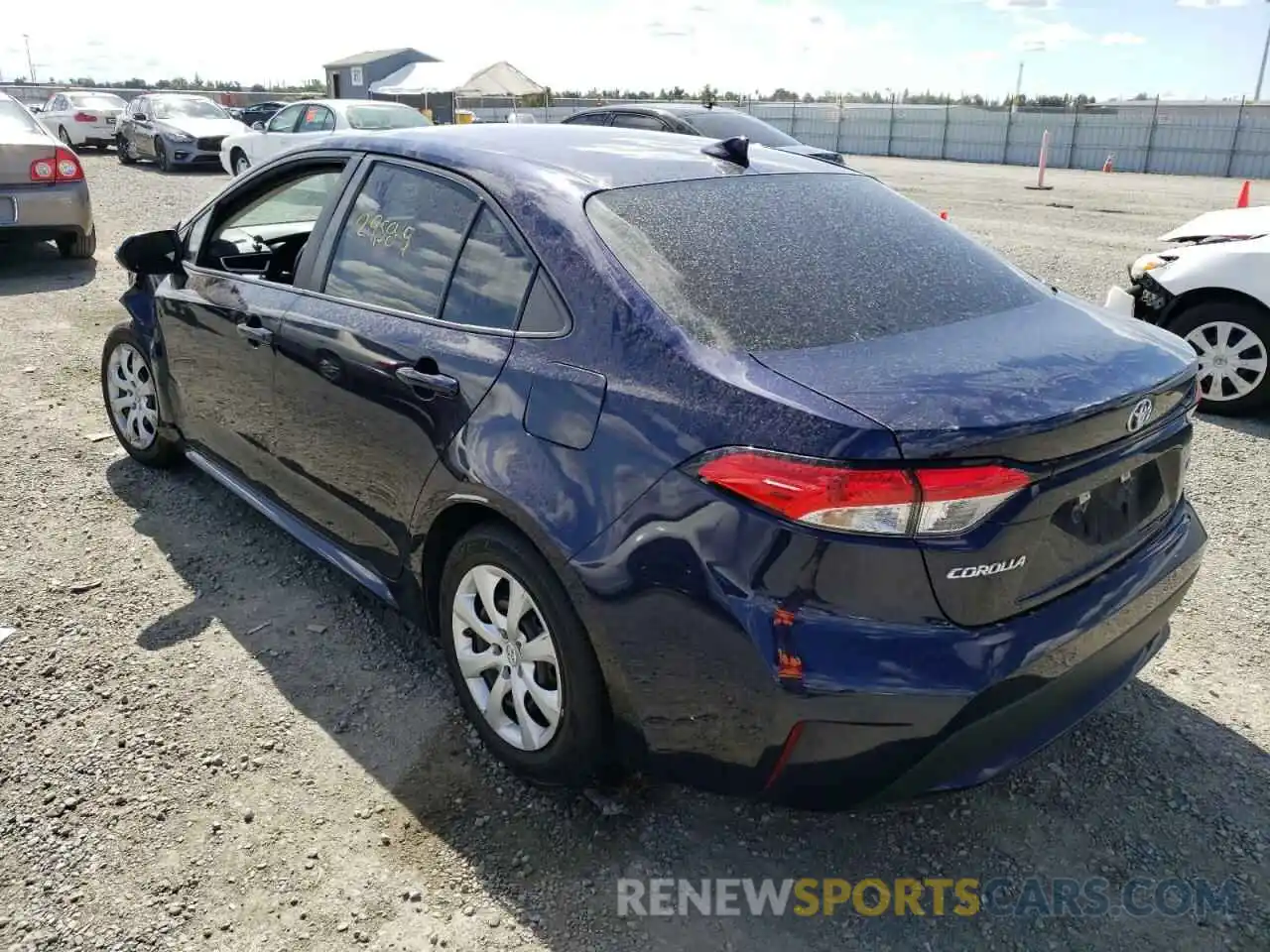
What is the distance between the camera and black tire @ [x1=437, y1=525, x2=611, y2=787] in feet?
7.71

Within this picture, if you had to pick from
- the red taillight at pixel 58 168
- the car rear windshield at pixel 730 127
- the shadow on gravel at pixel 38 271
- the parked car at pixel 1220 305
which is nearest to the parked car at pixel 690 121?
the car rear windshield at pixel 730 127

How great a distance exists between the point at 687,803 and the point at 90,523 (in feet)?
10.1

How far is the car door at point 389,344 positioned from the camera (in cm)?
263

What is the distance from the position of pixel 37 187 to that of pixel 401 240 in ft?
25.3

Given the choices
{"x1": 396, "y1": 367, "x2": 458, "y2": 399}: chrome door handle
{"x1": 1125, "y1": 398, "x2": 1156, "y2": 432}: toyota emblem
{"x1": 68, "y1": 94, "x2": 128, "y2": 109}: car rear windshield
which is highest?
{"x1": 68, "y1": 94, "x2": 128, "y2": 109}: car rear windshield

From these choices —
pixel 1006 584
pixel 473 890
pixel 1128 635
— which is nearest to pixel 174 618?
pixel 473 890

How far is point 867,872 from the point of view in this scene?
8.03 ft

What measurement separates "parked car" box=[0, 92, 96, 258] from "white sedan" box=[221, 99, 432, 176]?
520 centimetres

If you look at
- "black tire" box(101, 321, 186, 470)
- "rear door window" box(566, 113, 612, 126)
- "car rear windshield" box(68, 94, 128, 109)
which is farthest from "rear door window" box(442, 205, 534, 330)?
"car rear windshield" box(68, 94, 128, 109)

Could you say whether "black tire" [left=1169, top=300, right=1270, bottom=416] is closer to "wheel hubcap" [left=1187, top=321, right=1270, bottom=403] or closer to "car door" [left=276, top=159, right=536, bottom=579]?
"wheel hubcap" [left=1187, top=321, right=1270, bottom=403]

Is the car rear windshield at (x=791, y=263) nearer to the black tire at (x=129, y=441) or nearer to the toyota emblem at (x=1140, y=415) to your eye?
the toyota emblem at (x=1140, y=415)

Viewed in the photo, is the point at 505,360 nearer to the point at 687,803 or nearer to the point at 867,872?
the point at 687,803

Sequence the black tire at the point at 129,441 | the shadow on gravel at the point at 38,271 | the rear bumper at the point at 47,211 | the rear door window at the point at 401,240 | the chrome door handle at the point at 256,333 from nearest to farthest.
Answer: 1. the rear door window at the point at 401,240
2. the chrome door handle at the point at 256,333
3. the black tire at the point at 129,441
4. the rear bumper at the point at 47,211
5. the shadow on gravel at the point at 38,271

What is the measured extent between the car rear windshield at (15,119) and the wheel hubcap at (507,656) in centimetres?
895
